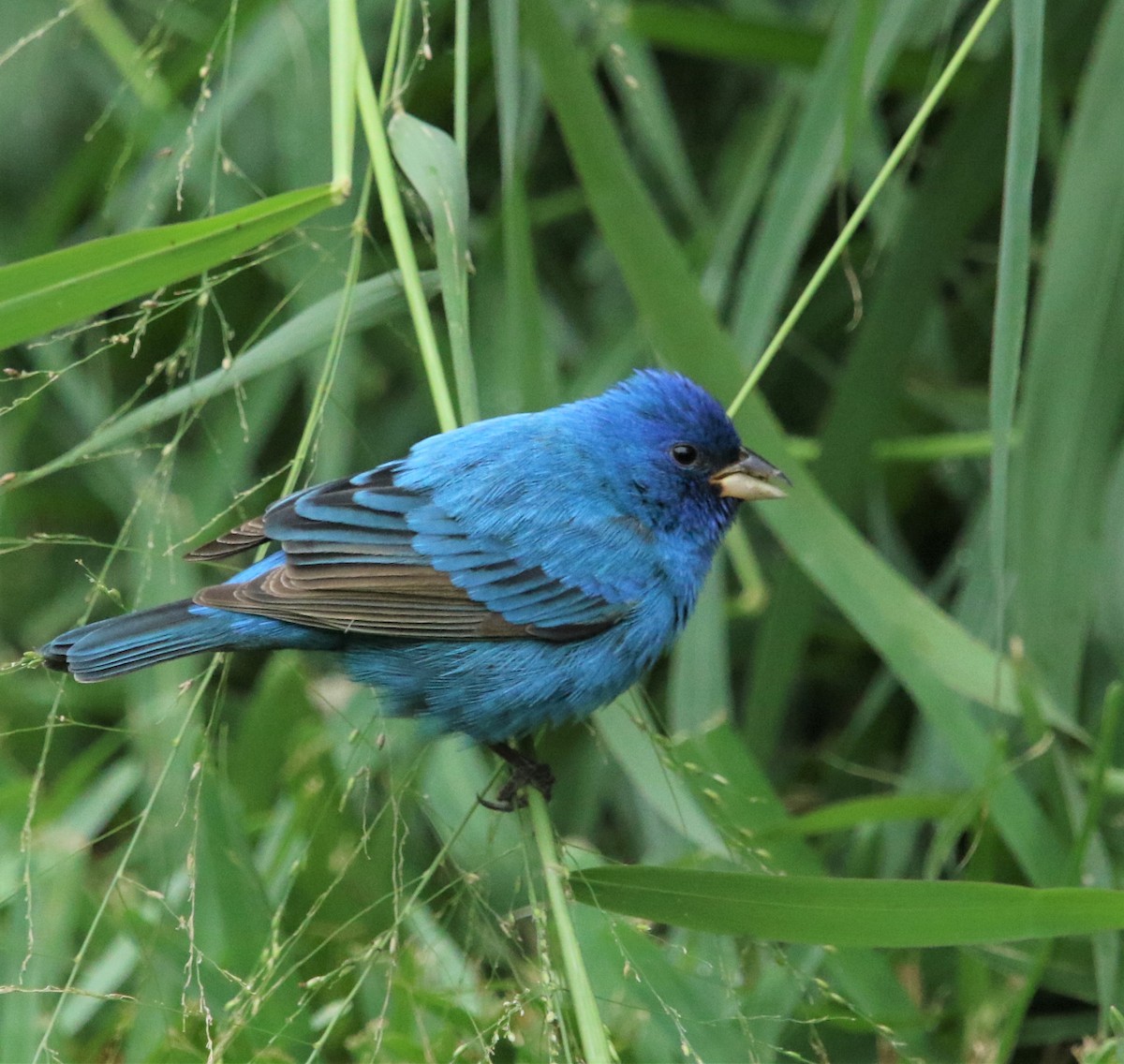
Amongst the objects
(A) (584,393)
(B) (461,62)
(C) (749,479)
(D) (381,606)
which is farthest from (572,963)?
(A) (584,393)

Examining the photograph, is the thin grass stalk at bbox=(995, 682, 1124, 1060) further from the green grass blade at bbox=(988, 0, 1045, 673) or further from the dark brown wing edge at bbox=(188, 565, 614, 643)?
the dark brown wing edge at bbox=(188, 565, 614, 643)

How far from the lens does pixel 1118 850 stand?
299cm

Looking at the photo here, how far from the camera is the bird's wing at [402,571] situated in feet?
8.13

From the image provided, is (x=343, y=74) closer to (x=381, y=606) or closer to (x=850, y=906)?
(x=381, y=606)

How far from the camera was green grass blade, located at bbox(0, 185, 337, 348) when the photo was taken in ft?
5.98

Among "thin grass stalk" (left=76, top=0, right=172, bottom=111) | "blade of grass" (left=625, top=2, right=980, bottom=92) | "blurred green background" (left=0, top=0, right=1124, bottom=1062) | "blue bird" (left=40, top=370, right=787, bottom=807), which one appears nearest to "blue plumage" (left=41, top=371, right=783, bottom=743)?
"blue bird" (left=40, top=370, right=787, bottom=807)

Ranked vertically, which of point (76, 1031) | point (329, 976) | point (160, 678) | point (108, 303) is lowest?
point (76, 1031)

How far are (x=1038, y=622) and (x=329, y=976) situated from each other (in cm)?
166

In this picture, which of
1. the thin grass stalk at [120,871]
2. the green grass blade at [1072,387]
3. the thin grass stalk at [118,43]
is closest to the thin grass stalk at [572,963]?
the thin grass stalk at [120,871]

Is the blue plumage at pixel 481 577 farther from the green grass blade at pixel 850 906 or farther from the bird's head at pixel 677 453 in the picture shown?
the green grass blade at pixel 850 906

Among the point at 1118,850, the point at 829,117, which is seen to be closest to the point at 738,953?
the point at 1118,850

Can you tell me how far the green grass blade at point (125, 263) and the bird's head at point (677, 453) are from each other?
2.81 ft

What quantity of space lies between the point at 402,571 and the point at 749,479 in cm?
67

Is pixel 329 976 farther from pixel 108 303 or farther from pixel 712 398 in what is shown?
pixel 712 398
